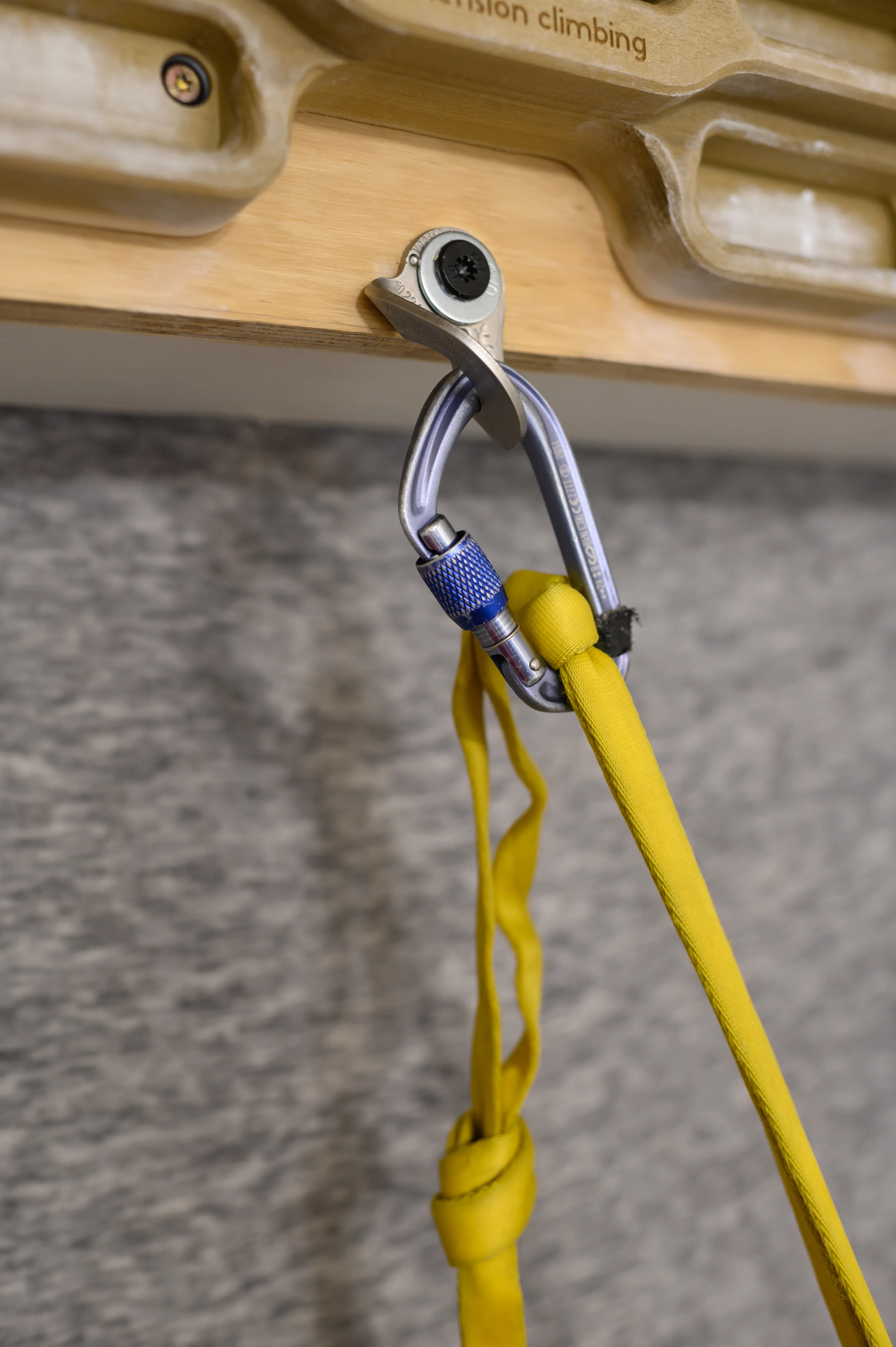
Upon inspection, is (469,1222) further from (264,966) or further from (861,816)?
(861,816)

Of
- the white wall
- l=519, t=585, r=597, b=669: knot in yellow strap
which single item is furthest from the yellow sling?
the white wall

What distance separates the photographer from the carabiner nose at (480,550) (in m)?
0.26

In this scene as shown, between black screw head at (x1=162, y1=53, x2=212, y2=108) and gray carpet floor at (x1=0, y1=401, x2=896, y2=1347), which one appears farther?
gray carpet floor at (x1=0, y1=401, x2=896, y2=1347)

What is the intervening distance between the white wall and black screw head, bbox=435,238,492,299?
33 mm

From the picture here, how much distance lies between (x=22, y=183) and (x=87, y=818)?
215 mm

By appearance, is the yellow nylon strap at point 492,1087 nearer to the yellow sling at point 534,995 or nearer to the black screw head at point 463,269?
the yellow sling at point 534,995

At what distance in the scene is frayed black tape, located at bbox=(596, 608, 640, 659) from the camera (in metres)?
0.28

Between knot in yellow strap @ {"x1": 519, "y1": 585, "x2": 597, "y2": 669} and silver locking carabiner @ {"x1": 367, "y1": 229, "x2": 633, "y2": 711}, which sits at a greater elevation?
silver locking carabiner @ {"x1": 367, "y1": 229, "x2": 633, "y2": 711}

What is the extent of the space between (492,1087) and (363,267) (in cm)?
27

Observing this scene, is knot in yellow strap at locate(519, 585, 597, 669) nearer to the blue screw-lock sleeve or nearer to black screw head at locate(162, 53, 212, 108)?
the blue screw-lock sleeve

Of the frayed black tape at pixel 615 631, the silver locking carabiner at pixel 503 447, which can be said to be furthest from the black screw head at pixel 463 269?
the frayed black tape at pixel 615 631

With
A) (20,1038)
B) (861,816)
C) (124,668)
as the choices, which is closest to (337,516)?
(124,668)

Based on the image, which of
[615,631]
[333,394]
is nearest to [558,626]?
[615,631]

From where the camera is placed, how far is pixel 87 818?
339 millimetres
